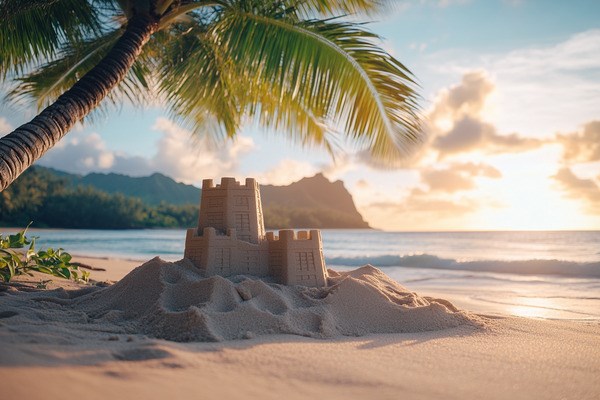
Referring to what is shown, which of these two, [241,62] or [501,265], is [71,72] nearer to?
[241,62]

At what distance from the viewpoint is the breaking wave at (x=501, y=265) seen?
1330cm

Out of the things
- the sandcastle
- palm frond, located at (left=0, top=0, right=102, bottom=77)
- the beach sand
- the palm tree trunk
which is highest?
palm frond, located at (left=0, top=0, right=102, bottom=77)

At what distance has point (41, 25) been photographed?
7.33 meters

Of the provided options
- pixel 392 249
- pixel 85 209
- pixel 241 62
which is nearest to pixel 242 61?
pixel 241 62

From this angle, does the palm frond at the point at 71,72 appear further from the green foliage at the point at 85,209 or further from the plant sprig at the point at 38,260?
the green foliage at the point at 85,209

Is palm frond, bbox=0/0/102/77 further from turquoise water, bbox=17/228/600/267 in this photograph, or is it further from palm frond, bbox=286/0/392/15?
turquoise water, bbox=17/228/600/267

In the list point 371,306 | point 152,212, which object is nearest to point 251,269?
point 371,306

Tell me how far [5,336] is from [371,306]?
10.3 feet

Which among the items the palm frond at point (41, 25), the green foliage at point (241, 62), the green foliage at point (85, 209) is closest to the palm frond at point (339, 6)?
the green foliage at point (241, 62)

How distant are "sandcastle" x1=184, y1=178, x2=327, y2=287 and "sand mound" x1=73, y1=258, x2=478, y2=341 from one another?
0.69 feet

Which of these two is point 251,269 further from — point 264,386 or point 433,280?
point 433,280

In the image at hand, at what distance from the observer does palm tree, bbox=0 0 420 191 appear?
20.0 ft

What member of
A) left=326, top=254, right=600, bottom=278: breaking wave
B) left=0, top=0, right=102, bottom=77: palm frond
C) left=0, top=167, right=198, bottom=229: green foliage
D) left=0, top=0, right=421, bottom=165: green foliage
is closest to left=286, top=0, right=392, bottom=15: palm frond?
left=0, top=0, right=421, bottom=165: green foliage

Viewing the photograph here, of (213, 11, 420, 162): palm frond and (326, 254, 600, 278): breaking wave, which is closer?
(213, 11, 420, 162): palm frond
